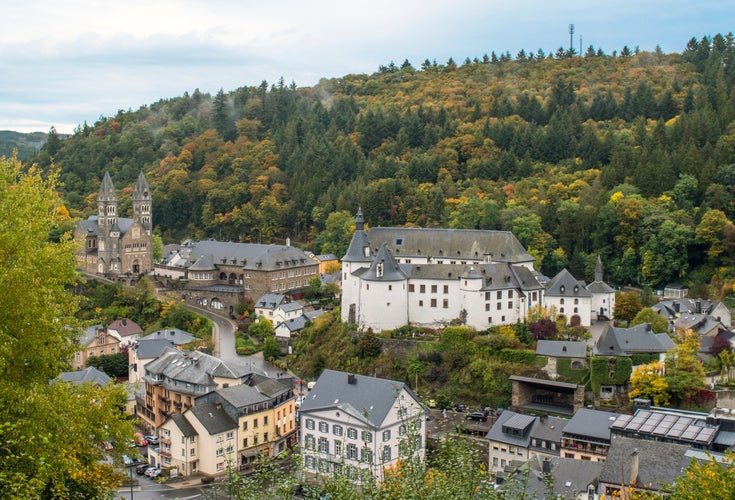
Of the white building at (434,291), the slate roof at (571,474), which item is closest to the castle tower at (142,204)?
the white building at (434,291)

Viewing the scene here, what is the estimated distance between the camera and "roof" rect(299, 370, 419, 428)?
3603 centimetres

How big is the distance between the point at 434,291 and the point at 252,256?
76.7ft

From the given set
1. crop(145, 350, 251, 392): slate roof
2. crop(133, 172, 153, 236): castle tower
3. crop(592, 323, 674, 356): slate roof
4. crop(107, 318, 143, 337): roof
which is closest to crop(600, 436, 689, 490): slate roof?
crop(592, 323, 674, 356): slate roof

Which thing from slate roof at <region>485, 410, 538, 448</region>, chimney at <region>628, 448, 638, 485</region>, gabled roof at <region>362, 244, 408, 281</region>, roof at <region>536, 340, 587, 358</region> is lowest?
slate roof at <region>485, 410, 538, 448</region>

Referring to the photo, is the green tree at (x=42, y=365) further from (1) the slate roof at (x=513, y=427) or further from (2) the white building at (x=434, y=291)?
(2) the white building at (x=434, y=291)

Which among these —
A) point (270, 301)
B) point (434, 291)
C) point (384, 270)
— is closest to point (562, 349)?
point (434, 291)

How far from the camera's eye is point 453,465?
506 inches

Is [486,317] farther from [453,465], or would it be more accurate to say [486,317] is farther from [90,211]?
[90,211]

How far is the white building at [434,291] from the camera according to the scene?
46719mm

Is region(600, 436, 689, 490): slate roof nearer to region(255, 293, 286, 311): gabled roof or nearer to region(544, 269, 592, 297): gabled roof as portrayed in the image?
region(544, 269, 592, 297): gabled roof

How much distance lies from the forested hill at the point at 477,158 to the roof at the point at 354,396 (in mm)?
26209

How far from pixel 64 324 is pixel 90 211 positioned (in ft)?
253

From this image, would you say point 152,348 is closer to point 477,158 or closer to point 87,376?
point 87,376

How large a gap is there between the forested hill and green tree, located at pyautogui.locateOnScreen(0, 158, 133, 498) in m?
47.8
